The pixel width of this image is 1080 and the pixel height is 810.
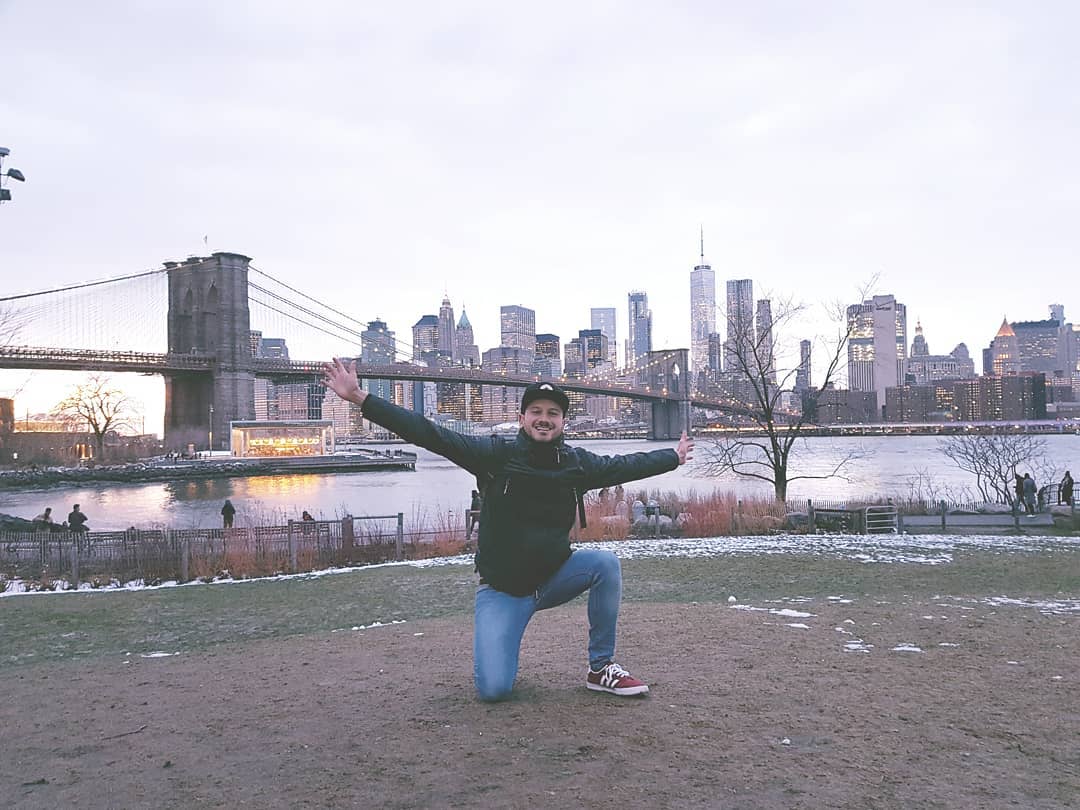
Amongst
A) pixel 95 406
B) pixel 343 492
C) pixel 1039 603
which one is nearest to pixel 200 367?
pixel 95 406

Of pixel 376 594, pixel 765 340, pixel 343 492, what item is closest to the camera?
pixel 376 594

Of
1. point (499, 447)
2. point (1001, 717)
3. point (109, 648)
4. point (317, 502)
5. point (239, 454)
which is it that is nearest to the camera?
point (1001, 717)

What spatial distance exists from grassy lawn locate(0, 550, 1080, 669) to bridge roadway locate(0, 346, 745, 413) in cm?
3838

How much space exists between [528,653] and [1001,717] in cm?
280

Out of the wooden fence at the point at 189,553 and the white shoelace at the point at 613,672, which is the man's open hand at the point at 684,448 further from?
the wooden fence at the point at 189,553

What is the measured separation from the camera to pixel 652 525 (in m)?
17.2

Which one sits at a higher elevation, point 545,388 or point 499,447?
point 545,388

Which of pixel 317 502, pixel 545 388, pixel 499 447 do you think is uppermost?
pixel 545 388

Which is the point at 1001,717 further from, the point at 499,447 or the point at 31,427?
the point at 31,427

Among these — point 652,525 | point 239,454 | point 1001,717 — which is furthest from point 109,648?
point 239,454

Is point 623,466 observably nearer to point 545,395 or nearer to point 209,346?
point 545,395

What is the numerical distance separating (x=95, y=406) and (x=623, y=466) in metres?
83.0

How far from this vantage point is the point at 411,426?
436 cm

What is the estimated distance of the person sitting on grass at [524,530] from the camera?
4379 mm
